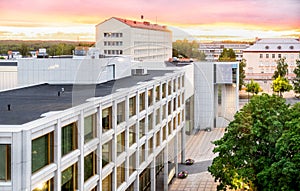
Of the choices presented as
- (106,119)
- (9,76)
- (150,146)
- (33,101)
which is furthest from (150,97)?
(9,76)

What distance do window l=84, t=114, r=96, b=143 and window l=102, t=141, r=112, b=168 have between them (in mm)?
366

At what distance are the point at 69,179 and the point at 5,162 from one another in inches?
35.3

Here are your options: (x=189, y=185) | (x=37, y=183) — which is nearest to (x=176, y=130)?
(x=189, y=185)

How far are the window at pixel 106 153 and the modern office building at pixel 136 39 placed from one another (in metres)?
1.61

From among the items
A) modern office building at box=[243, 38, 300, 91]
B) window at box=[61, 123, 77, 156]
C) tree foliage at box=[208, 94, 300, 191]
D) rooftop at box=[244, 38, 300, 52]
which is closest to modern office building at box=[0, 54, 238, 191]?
window at box=[61, 123, 77, 156]

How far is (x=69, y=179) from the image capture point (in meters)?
4.28

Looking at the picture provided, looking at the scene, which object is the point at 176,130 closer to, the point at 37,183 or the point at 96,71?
the point at 96,71

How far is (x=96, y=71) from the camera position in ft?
24.8

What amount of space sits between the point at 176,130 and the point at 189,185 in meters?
1.01

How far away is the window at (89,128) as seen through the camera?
15.2 feet

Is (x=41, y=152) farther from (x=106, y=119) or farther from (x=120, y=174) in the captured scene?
(x=120, y=174)

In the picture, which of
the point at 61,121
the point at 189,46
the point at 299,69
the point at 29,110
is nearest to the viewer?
the point at 61,121

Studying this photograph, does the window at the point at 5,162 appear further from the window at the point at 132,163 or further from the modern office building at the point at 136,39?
the modern office building at the point at 136,39

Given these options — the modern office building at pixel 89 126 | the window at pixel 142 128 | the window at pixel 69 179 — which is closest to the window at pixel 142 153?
the modern office building at pixel 89 126
